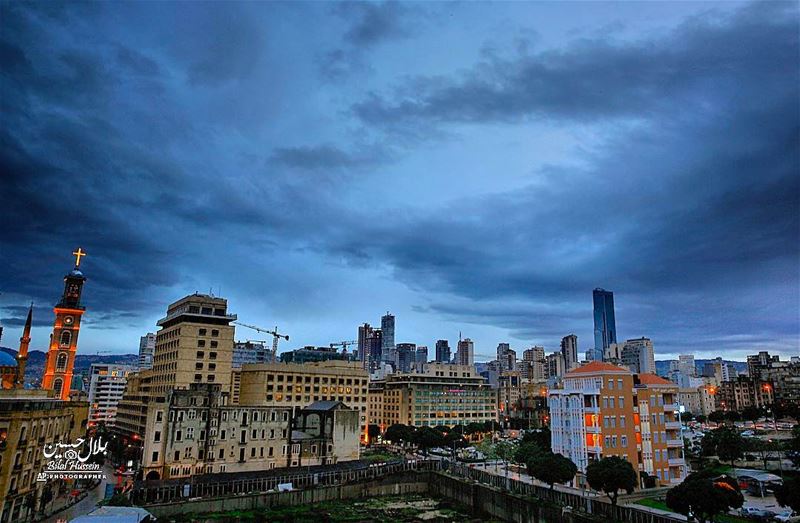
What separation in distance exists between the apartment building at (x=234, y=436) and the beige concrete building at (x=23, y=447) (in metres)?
15.4

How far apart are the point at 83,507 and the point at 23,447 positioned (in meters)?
13.3

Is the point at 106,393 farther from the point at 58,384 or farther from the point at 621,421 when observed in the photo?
the point at 621,421

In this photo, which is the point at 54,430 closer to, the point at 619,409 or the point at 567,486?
the point at 567,486

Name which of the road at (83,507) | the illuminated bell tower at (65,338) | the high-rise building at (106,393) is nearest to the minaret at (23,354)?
the illuminated bell tower at (65,338)

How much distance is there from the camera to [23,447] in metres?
48.8

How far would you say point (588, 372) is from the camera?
73000 millimetres

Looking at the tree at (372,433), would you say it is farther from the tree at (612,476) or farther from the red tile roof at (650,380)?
the tree at (612,476)

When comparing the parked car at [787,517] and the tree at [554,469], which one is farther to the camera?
the tree at [554,469]

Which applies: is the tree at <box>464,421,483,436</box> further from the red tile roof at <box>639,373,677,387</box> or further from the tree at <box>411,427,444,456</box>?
the red tile roof at <box>639,373,677,387</box>

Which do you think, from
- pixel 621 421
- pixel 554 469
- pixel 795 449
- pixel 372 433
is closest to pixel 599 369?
pixel 621 421

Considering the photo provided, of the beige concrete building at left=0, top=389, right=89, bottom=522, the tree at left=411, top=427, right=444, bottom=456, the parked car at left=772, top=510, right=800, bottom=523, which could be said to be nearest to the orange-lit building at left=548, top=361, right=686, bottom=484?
the parked car at left=772, top=510, right=800, bottom=523

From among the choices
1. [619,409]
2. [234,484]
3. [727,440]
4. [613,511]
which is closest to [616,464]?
[613,511]

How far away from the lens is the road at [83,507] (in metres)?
52.0

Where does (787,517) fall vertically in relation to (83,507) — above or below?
above
